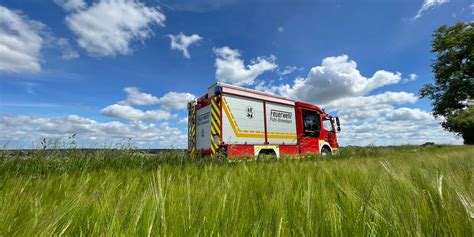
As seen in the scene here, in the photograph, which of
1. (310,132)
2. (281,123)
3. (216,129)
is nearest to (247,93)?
(216,129)

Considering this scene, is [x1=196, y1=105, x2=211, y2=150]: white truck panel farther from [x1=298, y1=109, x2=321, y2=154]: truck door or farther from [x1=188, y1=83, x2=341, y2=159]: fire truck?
[x1=298, y1=109, x2=321, y2=154]: truck door

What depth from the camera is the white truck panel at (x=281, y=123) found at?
12953 millimetres

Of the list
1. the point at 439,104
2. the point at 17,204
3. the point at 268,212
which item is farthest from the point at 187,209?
the point at 439,104

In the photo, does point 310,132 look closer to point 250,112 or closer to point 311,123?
point 311,123

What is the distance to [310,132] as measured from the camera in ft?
47.2

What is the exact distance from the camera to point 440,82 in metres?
37.7

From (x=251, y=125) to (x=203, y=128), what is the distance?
2.37 metres

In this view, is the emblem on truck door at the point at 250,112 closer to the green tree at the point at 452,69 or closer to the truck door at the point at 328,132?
the truck door at the point at 328,132

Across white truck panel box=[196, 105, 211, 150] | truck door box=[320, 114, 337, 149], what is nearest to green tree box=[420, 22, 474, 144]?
truck door box=[320, 114, 337, 149]

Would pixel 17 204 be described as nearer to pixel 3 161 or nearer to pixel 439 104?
pixel 3 161

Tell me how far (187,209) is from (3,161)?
5395 mm

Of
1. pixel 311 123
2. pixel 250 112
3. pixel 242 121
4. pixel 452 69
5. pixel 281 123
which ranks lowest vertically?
pixel 242 121

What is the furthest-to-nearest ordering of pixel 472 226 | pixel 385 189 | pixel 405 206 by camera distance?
1. pixel 385 189
2. pixel 405 206
3. pixel 472 226

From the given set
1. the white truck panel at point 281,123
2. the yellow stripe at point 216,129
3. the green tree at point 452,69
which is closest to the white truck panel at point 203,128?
the yellow stripe at point 216,129
